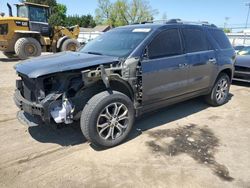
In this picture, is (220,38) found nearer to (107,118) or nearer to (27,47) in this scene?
(107,118)

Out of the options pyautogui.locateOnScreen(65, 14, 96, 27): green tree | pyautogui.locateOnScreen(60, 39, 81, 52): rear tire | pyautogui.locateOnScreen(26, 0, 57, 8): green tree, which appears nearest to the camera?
pyautogui.locateOnScreen(60, 39, 81, 52): rear tire

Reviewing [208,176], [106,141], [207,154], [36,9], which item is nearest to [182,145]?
[207,154]

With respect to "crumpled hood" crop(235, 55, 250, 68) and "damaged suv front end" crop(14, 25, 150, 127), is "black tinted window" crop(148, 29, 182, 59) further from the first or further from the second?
"crumpled hood" crop(235, 55, 250, 68)

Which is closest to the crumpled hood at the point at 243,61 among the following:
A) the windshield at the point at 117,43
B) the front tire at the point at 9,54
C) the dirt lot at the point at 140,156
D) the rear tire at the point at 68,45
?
the dirt lot at the point at 140,156

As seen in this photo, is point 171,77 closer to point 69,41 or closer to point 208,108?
point 208,108

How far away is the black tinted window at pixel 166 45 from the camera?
4398 mm

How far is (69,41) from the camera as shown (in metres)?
14.8

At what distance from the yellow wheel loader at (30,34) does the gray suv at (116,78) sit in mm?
9204

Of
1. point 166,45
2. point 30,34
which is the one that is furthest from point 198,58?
point 30,34

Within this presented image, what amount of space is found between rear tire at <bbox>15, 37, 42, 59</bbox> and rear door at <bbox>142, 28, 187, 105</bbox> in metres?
10.2

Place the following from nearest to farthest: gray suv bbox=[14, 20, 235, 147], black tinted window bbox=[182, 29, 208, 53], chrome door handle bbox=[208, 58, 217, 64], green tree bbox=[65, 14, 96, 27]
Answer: gray suv bbox=[14, 20, 235, 147] < black tinted window bbox=[182, 29, 208, 53] < chrome door handle bbox=[208, 58, 217, 64] < green tree bbox=[65, 14, 96, 27]

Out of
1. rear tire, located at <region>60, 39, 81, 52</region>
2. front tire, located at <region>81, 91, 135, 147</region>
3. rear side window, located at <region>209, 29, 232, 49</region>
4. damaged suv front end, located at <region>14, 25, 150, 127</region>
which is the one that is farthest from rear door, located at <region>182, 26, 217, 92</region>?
rear tire, located at <region>60, 39, 81, 52</region>

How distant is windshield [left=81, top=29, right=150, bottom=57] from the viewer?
14.3 feet

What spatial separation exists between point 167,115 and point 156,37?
5.87ft
